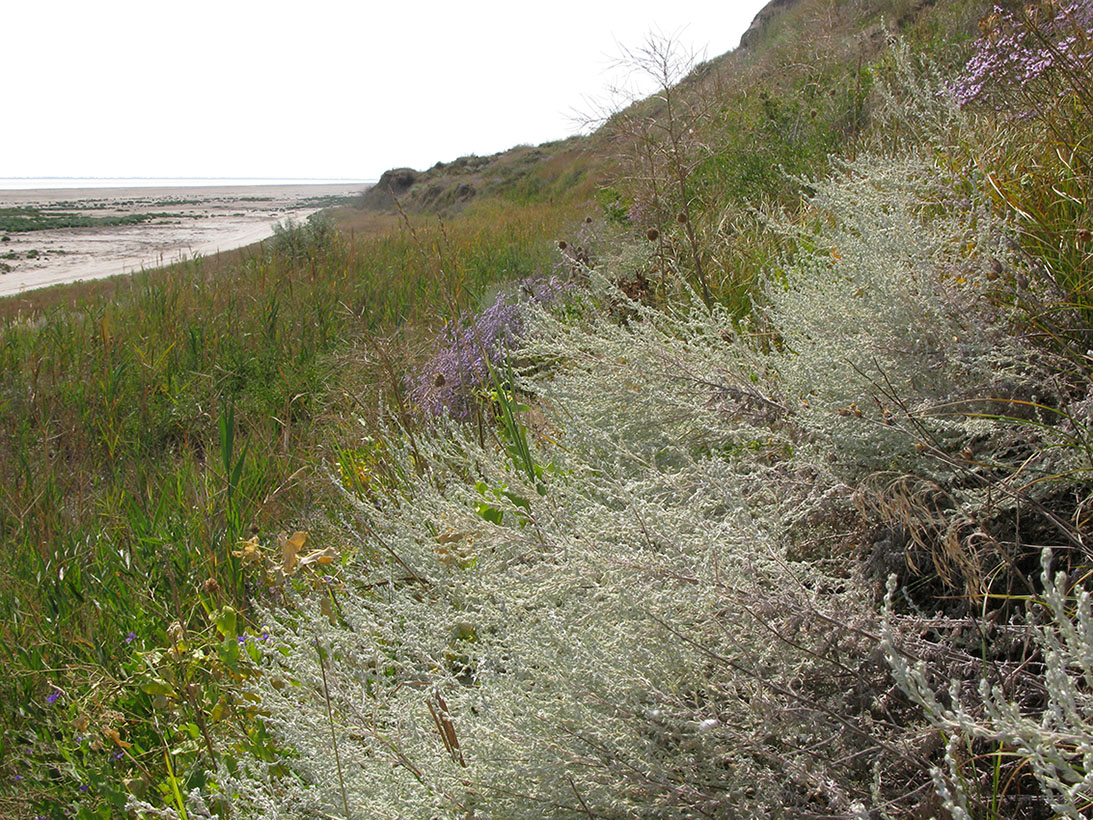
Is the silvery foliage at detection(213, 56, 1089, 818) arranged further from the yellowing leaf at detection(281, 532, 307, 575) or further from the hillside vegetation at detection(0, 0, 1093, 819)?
the yellowing leaf at detection(281, 532, 307, 575)

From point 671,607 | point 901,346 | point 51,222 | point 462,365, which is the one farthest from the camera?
point 51,222

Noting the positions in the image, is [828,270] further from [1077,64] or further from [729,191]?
[729,191]

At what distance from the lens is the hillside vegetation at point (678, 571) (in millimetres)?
1128

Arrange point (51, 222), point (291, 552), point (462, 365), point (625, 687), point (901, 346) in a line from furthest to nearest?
point (51, 222), point (462, 365), point (901, 346), point (291, 552), point (625, 687)

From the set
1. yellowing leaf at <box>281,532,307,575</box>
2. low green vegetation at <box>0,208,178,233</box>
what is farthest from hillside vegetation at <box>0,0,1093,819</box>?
low green vegetation at <box>0,208,178,233</box>

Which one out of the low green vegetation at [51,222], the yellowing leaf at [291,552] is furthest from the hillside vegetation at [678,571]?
the low green vegetation at [51,222]

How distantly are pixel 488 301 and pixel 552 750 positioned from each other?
492 centimetres

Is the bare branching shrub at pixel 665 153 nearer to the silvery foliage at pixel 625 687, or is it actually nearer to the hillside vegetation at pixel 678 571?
the hillside vegetation at pixel 678 571

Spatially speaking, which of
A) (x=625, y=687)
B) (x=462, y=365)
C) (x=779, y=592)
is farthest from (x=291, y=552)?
(x=462, y=365)

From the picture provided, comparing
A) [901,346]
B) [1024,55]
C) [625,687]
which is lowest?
[625,687]

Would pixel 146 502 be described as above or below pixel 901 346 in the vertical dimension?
below

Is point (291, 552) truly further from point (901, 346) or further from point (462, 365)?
point (462, 365)

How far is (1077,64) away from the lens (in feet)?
7.66

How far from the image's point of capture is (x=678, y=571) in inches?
48.0
